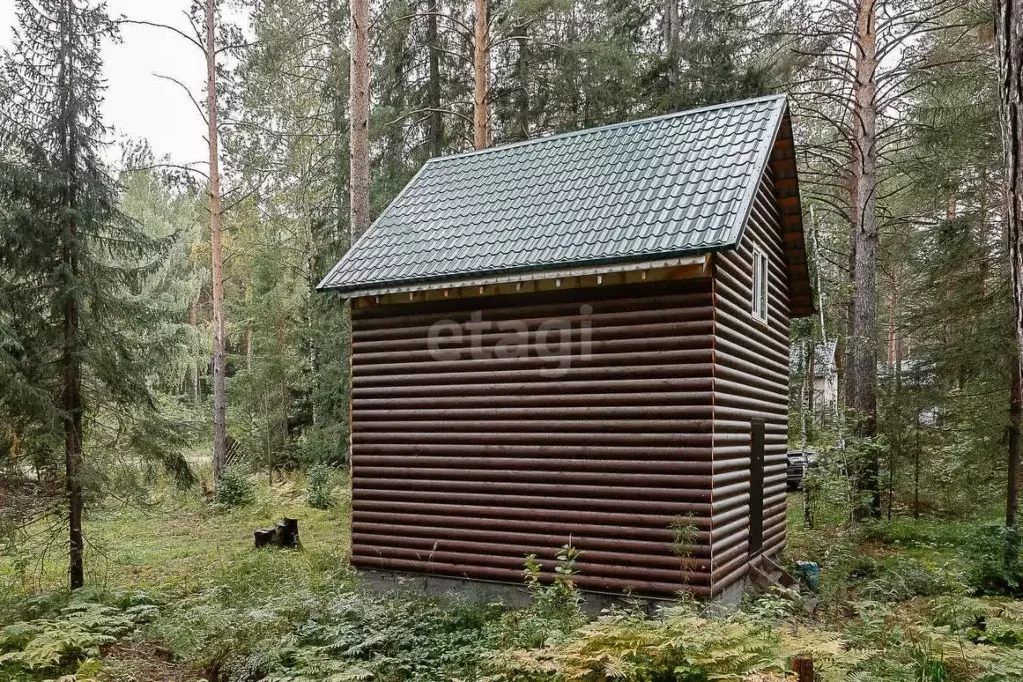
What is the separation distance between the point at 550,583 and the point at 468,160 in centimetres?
660

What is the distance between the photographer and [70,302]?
922cm

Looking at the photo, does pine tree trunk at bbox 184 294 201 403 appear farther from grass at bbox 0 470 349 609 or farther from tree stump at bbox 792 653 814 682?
tree stump at bbox 792 653 814 682

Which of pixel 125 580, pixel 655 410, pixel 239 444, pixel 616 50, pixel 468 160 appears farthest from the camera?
pixel 239 444

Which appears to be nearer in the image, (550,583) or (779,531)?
(550,583)

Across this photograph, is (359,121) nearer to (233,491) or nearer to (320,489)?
(320,489)

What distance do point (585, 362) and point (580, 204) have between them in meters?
2.12

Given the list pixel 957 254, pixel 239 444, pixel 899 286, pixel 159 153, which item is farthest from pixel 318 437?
pixel 899 286

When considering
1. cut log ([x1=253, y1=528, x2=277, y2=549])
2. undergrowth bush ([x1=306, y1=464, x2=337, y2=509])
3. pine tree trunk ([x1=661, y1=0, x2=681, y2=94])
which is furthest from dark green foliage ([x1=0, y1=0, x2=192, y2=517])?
pine tree trunk ([x1=661, y1=0, x2=681, y2=94])

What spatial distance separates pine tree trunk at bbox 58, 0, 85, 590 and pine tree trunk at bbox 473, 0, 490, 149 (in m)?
8.12

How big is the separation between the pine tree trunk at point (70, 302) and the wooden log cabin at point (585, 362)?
3.38m

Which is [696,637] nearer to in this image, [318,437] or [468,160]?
[468,160]

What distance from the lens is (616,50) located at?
54.2 ft

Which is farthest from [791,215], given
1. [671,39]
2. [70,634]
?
[70,634]

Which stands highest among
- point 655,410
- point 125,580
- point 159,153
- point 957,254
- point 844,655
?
point 159,153
